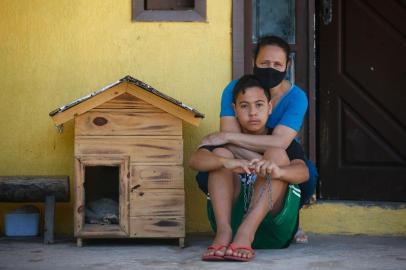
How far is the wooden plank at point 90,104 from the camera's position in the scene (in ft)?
16.0

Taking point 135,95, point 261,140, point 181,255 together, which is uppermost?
point 135,95

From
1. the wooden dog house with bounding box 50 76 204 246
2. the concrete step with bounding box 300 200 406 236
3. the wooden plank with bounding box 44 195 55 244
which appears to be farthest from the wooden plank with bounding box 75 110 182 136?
the concrete step with bounding box 300 200 406 236

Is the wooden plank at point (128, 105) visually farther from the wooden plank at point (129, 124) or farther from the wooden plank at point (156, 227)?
the wooden plank at point (156, 227)

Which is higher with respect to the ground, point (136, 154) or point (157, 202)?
point (136, 154)

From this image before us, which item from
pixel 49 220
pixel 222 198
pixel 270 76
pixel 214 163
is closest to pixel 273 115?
pixel 270 76

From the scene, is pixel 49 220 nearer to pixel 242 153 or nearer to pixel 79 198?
pixel 79 198

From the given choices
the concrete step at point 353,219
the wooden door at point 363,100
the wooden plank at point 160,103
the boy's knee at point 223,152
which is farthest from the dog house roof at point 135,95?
the wooden door at point 363,100

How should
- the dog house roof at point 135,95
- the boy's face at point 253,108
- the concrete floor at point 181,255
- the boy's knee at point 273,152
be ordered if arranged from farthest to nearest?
the dog house roof at point 135,95
the boy's face at point 253,108
the boy's knee at point 273,152
the concrete floor at point 181,255

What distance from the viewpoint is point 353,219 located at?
550 cm

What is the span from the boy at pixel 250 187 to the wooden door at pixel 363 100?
51.7 inches

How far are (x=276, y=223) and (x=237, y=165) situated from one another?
40 centimetres

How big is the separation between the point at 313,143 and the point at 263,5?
0.98 metres

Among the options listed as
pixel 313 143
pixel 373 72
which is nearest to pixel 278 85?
pixel 313 143

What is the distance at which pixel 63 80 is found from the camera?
5.51 meters
